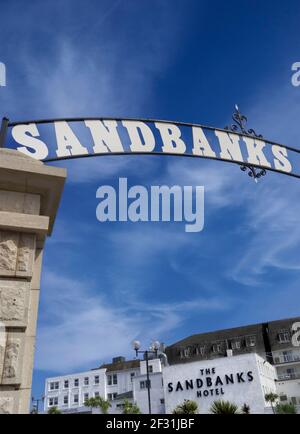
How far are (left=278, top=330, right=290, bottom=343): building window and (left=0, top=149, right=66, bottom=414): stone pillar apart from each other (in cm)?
6476

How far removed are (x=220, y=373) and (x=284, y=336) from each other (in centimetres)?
1411

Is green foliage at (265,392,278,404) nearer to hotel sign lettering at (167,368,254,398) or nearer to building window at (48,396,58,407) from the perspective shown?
hotel sign lettering at (167,368,254,398)

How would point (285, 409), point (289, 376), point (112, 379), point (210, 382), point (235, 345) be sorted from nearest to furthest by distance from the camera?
point (285, 409) < point (210, 382) < point (289, 376) < point (235, 345) < point (112, 379)

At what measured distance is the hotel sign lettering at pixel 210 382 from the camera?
5420cm

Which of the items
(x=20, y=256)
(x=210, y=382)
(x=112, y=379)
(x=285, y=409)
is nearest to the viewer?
(x=20, y=256)

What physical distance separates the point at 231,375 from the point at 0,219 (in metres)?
55.5

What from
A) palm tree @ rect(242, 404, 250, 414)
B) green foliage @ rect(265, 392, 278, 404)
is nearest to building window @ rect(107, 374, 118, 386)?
palm tree @ rect(242, 404, 250, 414)

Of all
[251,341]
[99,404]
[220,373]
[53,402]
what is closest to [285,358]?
[251,341]

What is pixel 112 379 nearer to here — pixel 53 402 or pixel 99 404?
pixel 99 404

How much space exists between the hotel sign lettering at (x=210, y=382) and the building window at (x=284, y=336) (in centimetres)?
1251

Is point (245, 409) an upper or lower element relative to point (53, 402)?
lower

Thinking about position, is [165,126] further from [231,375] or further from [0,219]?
[231,375]

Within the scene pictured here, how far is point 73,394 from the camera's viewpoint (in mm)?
82375

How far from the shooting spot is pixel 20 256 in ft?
14.9
